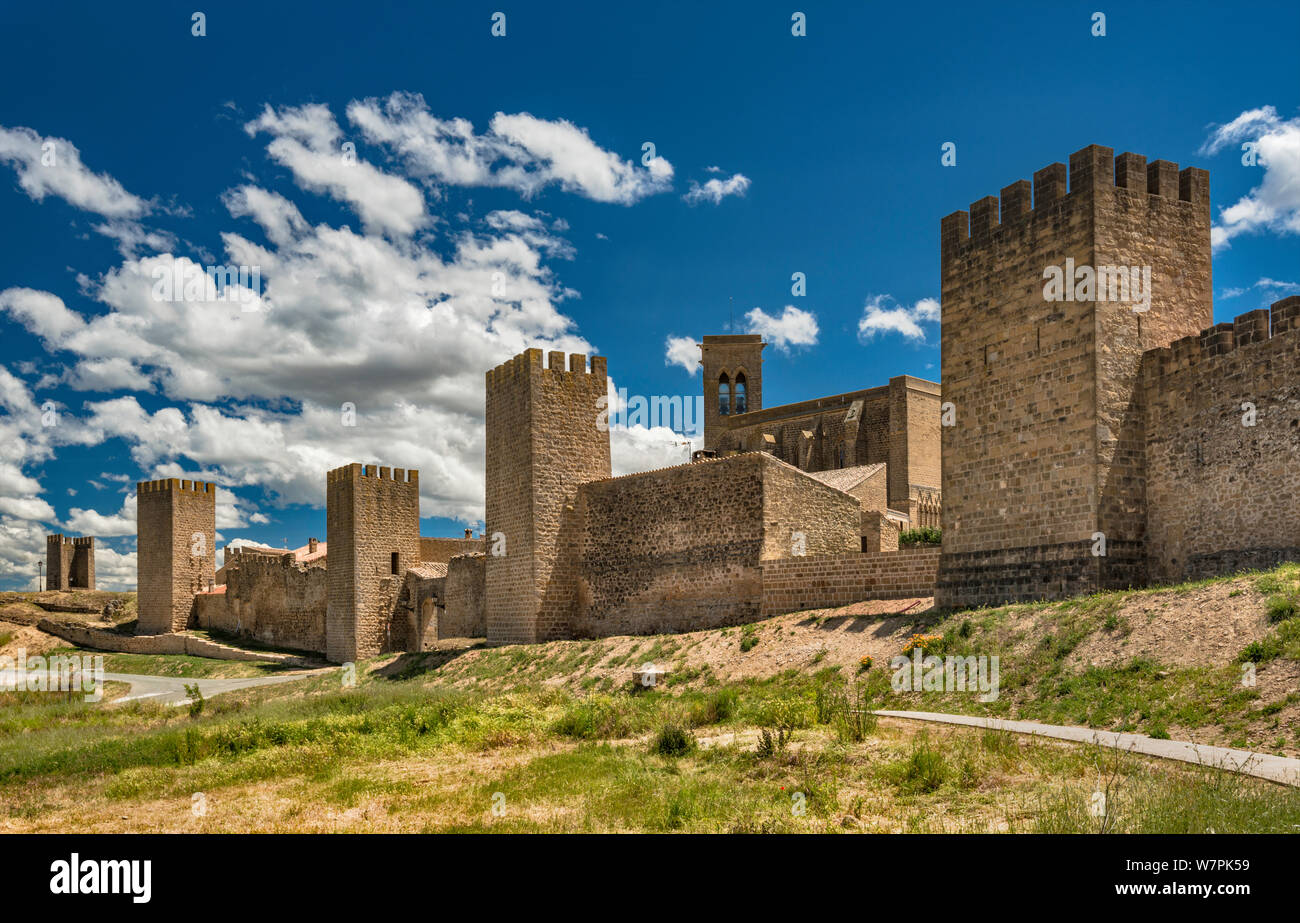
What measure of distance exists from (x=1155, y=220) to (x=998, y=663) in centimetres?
724

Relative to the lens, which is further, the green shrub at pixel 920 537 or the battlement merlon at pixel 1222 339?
the green shrub at pixel 920 537

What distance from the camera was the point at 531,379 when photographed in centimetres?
2381

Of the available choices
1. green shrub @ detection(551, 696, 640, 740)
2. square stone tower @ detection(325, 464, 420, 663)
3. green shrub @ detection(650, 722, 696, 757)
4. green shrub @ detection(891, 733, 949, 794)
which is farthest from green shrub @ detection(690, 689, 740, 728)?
square stone tower @ detection(325, 464, 420, 663)

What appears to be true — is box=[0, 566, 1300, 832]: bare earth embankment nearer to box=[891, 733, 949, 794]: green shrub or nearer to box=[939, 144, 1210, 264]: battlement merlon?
box=[891, 733, 949, 794]: green shrub

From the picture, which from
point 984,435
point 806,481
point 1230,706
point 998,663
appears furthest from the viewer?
point 806,481

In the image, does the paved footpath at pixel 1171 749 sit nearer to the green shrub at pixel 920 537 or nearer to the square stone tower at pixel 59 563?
the green shrub at pixel 920 537

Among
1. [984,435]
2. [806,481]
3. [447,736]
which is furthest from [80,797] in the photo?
[806,481]

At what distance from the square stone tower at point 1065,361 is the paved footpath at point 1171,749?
4193 mm

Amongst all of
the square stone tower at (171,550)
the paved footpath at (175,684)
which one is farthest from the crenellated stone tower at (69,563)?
the paved footpath at (175,684)

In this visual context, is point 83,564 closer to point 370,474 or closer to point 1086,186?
point 370,474

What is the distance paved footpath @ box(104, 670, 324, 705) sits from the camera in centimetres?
2402

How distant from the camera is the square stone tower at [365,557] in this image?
3169cm
